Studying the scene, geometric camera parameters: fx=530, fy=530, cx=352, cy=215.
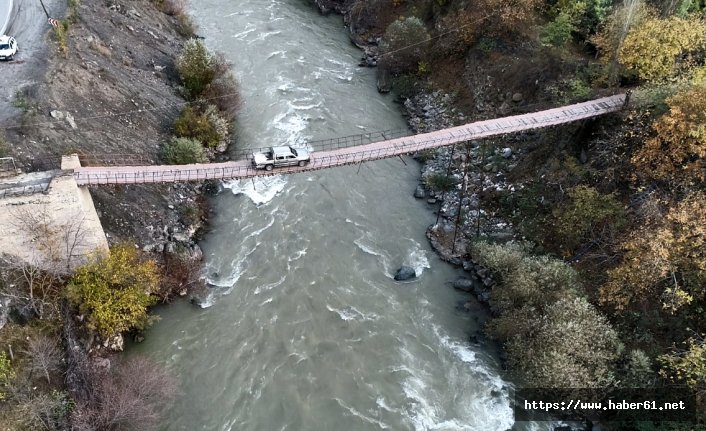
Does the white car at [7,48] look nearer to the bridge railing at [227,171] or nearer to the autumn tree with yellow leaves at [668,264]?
the bridge railing at [227,171]

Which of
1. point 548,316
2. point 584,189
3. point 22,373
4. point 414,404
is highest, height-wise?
point 584,189

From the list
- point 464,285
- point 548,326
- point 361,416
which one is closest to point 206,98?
point 464,285

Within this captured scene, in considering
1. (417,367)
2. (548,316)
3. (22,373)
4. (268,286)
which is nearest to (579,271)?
(548,316)

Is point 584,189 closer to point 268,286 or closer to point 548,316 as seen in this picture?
point 548,316

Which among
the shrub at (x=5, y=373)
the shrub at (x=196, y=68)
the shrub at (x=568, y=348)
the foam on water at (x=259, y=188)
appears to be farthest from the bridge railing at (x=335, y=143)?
the shrub at (x=5, y=373)

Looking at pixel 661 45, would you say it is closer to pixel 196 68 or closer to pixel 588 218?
pixel 588 218
